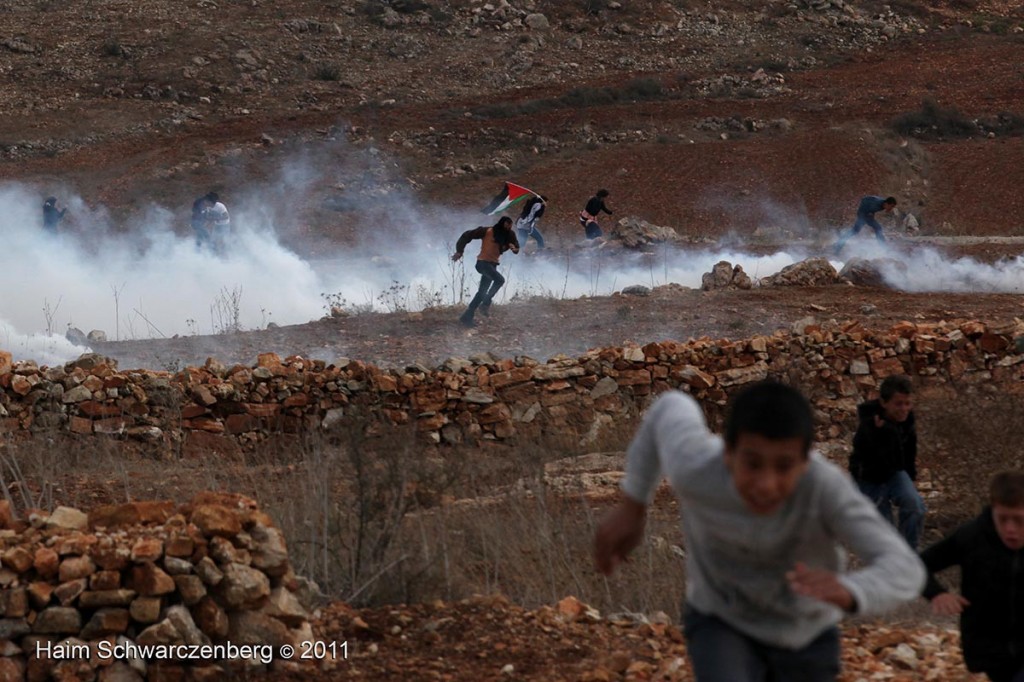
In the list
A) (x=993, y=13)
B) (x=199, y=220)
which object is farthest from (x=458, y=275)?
(x=993, y=13)

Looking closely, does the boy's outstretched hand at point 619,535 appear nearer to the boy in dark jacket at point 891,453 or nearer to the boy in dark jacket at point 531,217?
the boy in dark jacket at point 891,453

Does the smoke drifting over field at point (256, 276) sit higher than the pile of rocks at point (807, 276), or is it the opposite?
the smoke drifting over field at point (256, 276)

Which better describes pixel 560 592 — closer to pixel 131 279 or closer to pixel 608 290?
pixel 608 290

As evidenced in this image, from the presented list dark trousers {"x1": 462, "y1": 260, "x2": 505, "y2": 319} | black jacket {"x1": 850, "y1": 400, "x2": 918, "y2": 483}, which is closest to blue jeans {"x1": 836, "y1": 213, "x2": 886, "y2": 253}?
dark trousers {"x1": 462, "y1": 260, "x2": 505, "y2": 319}

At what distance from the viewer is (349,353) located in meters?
14.4

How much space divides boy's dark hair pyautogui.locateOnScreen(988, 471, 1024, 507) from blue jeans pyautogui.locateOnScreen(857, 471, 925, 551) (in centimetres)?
304

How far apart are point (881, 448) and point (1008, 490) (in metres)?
3.11

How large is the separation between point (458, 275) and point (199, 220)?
161 inches

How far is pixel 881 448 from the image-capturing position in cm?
703

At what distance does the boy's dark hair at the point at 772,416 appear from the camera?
114 inches

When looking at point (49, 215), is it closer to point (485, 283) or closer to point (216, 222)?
point (216, 222)

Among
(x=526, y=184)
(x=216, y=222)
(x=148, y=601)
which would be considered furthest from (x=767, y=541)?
(x=526, y=184)

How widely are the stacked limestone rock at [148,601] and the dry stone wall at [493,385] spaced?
5.81 meters

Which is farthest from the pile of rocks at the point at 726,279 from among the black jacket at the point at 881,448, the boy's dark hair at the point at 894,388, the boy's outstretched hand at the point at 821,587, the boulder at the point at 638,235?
the boy's outstretched hand at the point at 821,587
